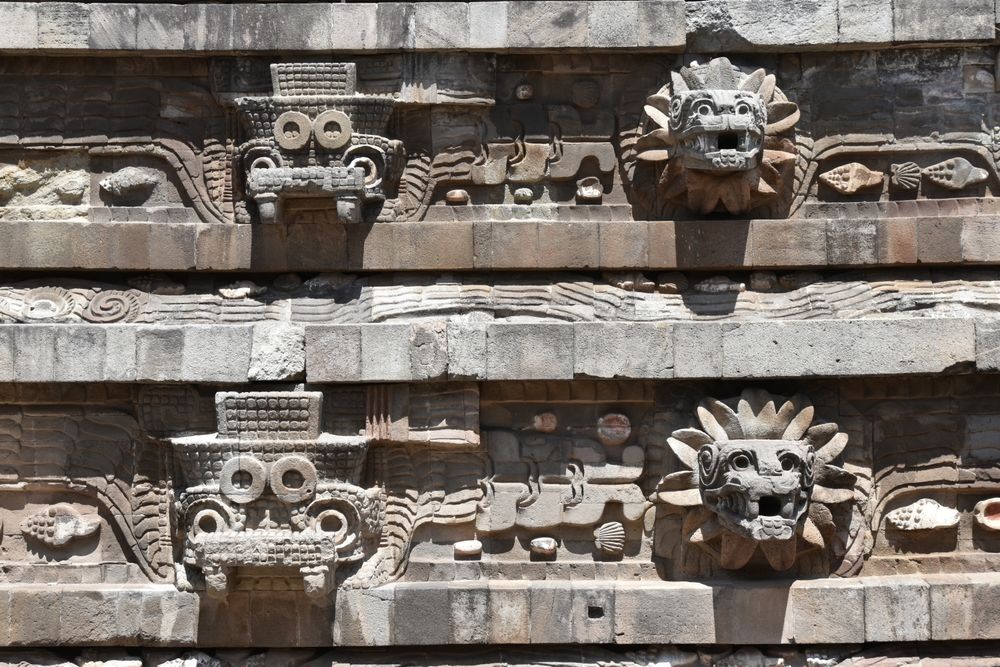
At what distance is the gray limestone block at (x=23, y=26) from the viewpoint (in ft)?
29.0

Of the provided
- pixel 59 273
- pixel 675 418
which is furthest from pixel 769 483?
pixel 59 273

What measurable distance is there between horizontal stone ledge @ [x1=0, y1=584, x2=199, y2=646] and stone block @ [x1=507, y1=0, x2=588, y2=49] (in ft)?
14.8

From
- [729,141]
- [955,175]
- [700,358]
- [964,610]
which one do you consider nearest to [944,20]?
[955,175]

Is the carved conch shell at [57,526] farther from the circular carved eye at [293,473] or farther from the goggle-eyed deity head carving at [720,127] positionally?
the goggle-eyed deity head carving at [720,127]

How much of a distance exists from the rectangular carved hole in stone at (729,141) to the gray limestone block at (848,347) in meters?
1.23

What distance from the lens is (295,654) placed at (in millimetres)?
8586

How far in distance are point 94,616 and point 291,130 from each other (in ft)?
11.7

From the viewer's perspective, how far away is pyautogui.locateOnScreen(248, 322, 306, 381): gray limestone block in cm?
839

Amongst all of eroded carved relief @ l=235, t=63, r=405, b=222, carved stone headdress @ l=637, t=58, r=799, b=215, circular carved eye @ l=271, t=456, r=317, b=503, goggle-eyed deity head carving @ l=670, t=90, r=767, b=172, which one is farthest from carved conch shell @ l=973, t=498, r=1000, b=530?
eroded carved relief @ l=235, t=63, r=405, b=222

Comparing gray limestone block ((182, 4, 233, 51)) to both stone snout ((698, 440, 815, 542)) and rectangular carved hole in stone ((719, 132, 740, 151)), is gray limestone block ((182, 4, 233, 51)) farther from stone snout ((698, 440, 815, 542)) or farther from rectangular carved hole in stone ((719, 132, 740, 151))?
stone snout ((698, 440, 815, 542))

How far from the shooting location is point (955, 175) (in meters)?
8.91

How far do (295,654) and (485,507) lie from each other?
1655 millimetres

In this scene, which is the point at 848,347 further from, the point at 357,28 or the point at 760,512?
the point at 357,28

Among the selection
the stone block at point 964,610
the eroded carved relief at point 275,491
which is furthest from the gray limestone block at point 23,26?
the stone block at point 964,610
